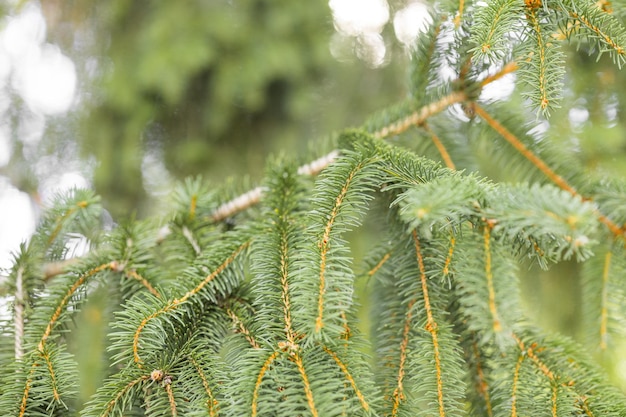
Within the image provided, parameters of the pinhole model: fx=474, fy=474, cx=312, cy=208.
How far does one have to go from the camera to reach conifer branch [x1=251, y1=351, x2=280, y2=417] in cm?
51

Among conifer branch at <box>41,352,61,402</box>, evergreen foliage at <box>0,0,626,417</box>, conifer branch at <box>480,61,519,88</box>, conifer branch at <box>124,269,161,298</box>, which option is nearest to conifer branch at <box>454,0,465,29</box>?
evergreen foliage at <box>0,0,626,417</box>

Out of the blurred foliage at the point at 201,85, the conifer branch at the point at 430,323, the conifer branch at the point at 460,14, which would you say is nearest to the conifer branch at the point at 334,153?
the conifer branch at the point at 460,14

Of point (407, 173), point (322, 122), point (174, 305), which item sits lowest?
point (174, 305)

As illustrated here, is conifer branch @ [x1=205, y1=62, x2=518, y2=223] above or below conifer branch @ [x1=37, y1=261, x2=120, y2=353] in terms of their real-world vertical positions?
above

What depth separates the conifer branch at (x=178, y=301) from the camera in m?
0.58

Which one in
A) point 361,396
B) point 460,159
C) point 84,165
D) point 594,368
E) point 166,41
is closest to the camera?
point 361,396

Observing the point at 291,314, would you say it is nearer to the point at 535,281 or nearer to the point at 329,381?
the point at 329,381

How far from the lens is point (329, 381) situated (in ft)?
1.74

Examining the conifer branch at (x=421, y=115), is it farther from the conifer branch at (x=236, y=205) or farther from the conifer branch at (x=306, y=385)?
the conifer branch at (x=306, y=385)

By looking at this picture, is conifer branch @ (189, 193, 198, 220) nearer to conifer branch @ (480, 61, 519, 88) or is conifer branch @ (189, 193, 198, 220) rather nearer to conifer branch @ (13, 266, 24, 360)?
conifer branch @ (13, 266, 24, 360)

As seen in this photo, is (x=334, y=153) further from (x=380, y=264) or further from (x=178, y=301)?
(x=178, y=301)

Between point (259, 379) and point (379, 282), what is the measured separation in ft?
1.13

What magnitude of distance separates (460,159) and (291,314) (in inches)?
20.5

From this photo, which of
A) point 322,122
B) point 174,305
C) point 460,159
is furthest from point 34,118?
point 460,159
